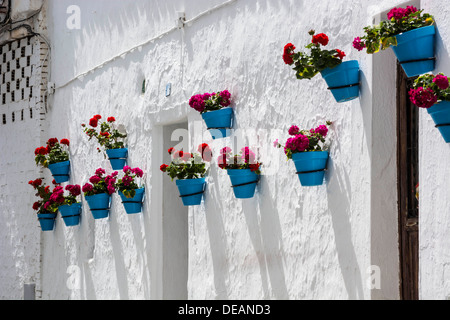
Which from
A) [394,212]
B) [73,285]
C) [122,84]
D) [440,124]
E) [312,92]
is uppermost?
[122,84]

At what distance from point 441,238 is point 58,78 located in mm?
6685

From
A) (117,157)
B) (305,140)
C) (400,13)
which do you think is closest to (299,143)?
(305,140)

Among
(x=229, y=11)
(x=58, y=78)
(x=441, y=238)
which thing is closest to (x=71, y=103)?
(x=58, y=78)

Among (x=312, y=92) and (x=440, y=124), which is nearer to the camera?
(x=440, y=124)

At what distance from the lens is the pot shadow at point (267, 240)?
18.3ft

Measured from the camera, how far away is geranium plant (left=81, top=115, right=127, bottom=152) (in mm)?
7973

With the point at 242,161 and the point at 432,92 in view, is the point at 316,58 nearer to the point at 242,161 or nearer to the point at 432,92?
the point at 432,92

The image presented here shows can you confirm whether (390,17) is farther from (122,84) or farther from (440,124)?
(122,84)

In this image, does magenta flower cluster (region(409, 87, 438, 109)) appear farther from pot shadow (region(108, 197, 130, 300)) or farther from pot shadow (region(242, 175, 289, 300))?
pot shadow (region(108, 197, 130, 300))

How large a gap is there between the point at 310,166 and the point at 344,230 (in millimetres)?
451

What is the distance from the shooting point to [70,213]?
28.9 feet

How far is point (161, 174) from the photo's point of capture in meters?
7.45

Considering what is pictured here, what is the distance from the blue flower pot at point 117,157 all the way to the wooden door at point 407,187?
385 cm

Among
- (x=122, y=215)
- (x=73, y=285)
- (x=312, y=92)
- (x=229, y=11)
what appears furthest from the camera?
(x=73, y=285)
